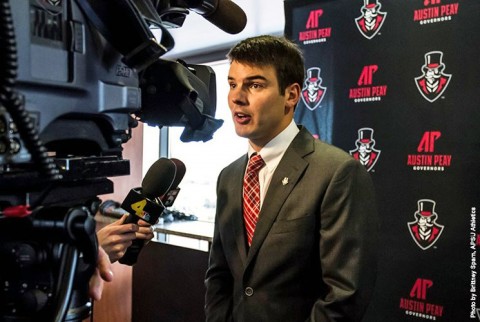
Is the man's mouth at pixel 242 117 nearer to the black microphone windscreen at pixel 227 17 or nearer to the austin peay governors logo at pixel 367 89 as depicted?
the black microphone windscreen at pixel 227 17

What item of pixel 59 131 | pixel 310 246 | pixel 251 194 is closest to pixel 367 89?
pixel 251 194

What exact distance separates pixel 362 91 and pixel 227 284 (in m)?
1.09

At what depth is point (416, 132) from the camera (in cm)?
185

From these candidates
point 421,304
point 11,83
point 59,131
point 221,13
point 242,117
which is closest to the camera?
point 11,83

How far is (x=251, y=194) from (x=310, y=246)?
26 cm

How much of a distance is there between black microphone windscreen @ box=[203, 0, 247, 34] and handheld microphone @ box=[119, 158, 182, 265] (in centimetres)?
33

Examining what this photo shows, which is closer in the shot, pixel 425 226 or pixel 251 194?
pixel 251 194

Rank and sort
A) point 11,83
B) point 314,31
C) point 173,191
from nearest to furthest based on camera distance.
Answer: point 11,83, point 173,191, point 314,31

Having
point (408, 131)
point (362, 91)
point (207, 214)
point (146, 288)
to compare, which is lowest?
point (146, 288)

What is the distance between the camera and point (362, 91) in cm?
202

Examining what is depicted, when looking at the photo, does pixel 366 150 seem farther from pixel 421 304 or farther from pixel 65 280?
pixel 65 280

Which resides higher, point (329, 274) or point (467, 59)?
point (467, 59)

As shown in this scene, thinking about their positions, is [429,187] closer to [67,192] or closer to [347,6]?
[347,6]

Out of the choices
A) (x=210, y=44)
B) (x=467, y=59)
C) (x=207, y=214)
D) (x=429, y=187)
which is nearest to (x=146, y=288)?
(x=207, y=214)
